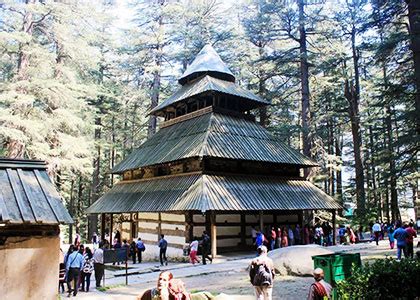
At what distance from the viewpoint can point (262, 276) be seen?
7840 mm

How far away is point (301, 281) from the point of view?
11.9 m

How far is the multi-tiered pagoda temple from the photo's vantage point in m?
18.5

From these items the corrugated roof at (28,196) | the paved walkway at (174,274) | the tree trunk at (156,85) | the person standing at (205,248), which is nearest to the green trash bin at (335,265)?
the paved walkway at (174,274)

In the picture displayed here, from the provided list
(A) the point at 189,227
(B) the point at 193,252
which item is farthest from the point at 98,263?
(A) the point at 189,227

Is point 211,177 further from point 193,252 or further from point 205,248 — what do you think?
point 193,252

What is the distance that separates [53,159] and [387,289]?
63.3 ft

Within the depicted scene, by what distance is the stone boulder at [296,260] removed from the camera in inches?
503

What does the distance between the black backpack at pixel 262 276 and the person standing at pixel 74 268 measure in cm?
640

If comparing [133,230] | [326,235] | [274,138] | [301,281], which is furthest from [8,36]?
[326,235]

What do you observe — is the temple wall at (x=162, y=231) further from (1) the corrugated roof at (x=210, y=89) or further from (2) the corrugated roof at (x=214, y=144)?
(1) the corrugated roof at (x=210, y=89)

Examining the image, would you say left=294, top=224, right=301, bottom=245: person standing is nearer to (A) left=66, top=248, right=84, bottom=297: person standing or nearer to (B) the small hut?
(A) left=66, top=248, right=84, bottom=297: person standing

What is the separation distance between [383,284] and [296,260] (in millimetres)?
5548

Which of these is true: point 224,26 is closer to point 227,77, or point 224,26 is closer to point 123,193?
point 227,77

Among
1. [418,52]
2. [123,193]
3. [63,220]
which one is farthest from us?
[123,193]
